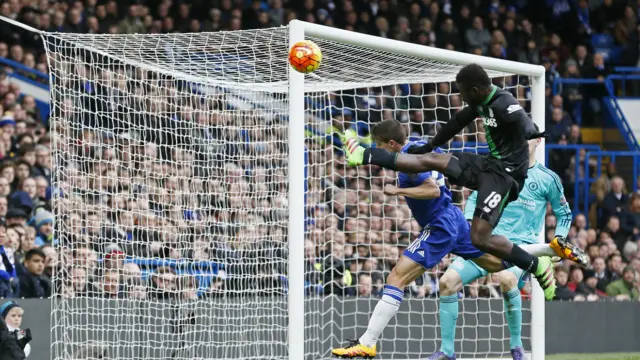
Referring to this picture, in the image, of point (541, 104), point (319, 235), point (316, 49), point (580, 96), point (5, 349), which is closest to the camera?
point (316, 49)

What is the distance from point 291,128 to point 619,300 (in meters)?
7.69

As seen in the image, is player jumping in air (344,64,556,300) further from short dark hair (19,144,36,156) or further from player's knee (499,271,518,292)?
short dark hair (19,144,36,156)

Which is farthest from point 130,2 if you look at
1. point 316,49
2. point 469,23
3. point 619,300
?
point 316,49

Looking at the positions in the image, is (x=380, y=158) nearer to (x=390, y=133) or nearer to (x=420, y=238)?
(x=390, y=133)

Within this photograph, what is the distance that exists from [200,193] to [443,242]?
3008mm

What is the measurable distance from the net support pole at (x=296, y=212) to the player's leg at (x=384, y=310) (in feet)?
1.20

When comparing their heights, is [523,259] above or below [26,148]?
below

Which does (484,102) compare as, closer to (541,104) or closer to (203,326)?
(541,104)

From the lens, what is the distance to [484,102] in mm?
8430

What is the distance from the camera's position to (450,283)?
9828mm

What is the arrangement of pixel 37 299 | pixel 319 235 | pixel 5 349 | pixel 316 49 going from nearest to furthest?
pixel 316 49 → pixel 5 349 → pixel 37 299 → pixel 319 235

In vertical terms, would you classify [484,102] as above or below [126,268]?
above

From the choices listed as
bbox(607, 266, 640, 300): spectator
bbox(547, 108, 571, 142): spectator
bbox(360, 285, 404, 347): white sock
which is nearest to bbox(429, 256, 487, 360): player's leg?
bbox(360, 285, 404, 347): white sock

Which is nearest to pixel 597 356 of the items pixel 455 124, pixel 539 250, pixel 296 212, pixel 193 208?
pixel 539 250
